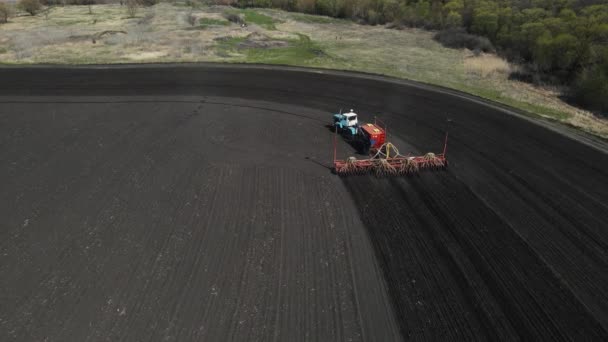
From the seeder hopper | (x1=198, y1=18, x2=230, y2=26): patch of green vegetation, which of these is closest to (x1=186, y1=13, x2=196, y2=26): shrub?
(x1=198, y1=18, x2=230, y2=26): patch of green vegetation

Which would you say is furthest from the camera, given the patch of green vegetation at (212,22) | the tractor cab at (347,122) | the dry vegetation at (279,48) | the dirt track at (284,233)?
the patch of green vegetation at (212,22)

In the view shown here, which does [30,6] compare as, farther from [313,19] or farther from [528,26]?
[528,26]

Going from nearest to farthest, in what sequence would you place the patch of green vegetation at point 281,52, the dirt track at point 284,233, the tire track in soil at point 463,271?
1. the tire track in soil at point 463,271
2. the dirt track at point 284,233
3. the patch of green vegetation at point 281,52

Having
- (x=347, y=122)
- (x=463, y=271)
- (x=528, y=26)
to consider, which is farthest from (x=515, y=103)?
(x=463, y=271)

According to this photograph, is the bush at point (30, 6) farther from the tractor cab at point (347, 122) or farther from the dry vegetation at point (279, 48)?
the tractor cab at point (347, 122)

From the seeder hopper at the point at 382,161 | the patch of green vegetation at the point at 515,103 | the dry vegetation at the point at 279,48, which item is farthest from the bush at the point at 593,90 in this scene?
the seeder hopper at the point at 382,161
